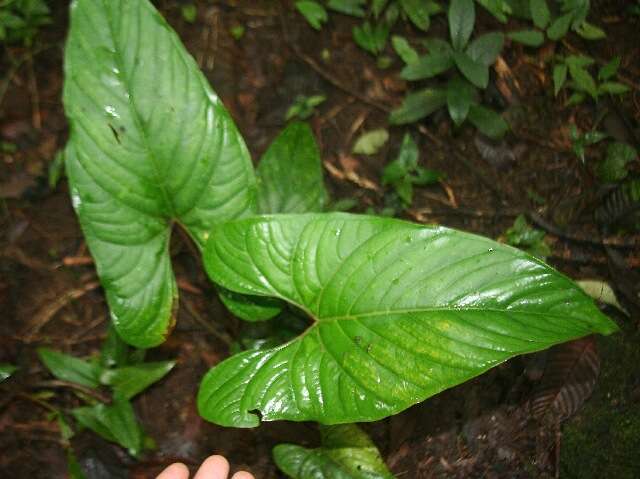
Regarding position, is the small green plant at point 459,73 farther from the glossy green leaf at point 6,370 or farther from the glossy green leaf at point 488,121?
the glossy green leaf at point 6,370

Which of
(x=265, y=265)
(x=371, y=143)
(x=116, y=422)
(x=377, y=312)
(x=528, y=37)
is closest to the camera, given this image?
(x=377, y=312)

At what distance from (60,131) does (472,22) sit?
1532mm

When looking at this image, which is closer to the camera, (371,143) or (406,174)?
(406,174)

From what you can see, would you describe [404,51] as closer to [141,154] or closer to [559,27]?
[559,27]

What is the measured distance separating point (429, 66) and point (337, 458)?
1271 millimetres

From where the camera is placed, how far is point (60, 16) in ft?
6.63

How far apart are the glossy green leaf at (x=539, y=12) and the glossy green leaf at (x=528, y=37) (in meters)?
0.03

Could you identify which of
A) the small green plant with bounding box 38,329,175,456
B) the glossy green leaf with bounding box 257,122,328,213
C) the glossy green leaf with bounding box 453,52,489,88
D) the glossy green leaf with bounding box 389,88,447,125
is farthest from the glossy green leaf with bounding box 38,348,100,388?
the glossy green leaf with bounding box 453,52,489,88

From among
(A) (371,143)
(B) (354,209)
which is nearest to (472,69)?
(A) (371,143)

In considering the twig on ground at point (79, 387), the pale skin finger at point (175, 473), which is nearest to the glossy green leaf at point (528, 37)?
the pale skin finger at point (175, 473)

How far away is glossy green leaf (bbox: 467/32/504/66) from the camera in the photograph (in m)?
1.75

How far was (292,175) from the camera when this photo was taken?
1.61 metres

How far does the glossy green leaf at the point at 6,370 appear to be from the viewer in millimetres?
1557

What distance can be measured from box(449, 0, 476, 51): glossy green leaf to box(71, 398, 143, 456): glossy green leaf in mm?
1557
